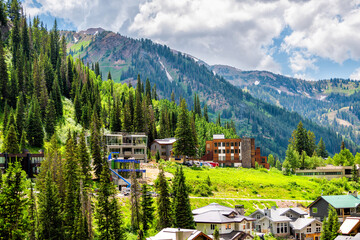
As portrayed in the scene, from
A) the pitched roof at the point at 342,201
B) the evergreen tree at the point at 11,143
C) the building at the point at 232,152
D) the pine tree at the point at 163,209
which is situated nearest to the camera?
the pine tree at the point at 163,209

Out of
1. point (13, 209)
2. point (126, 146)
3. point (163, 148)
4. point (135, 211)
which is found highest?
point (126, 146)

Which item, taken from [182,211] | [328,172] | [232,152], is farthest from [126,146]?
[328,172]

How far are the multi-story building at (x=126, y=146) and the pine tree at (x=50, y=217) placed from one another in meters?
55.6

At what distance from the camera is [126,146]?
406 feet

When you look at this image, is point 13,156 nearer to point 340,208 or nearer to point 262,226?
point 262,226

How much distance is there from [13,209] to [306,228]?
56.7 metres

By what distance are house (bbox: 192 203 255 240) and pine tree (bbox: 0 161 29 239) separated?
28883 millimetres

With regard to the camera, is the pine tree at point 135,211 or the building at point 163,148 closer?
the pine tree at point 135,211

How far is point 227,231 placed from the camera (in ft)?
245

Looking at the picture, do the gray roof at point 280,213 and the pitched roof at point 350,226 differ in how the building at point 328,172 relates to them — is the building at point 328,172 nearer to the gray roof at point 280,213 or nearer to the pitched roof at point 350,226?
the gray roof at point 280,213

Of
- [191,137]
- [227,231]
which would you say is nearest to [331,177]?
[191,137]

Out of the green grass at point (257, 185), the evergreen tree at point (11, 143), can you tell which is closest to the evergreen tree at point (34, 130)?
the evergreen tree at point (11, 143)

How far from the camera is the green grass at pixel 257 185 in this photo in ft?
341

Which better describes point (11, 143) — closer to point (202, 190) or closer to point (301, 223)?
point (202, 190)
